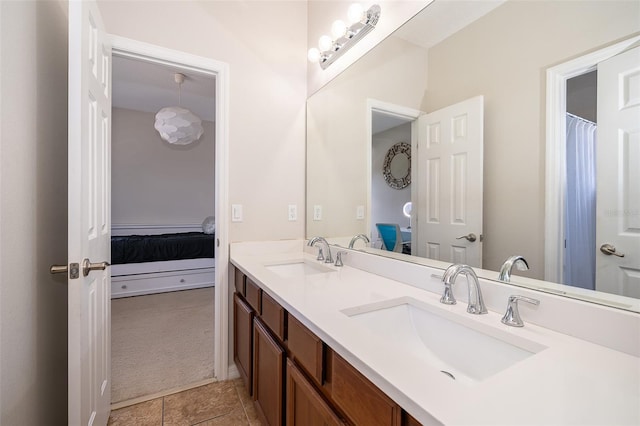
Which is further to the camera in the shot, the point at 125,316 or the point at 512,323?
the point at 125,316

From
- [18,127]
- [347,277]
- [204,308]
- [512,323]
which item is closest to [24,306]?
[18,127]

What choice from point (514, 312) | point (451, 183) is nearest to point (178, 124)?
point (451, 183)

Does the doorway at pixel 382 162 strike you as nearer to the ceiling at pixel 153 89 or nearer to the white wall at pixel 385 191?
the white wall at pixel 385 191

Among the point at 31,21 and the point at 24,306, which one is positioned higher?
the point at 31,21

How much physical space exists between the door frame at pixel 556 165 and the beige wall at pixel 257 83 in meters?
1.56

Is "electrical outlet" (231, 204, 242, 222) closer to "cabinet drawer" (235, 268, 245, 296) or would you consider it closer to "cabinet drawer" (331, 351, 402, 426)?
"cabinet drawer" (235, 268, 245, 296)

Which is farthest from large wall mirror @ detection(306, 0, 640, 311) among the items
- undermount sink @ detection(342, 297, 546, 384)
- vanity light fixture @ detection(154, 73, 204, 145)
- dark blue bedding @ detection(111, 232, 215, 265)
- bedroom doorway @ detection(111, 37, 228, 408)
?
dark blue bedding @ detection(111, 232, 215, 265)

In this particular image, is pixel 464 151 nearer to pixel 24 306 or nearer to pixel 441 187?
pixel 441 187

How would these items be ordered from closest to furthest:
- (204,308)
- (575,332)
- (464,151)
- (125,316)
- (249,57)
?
(575,332)
(464,151)
(249,57)
(125,316)
(204,308)

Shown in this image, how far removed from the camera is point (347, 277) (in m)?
1.43

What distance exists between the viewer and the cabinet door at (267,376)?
111 centimetres

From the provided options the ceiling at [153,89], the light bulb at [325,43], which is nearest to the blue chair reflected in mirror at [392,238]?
the light bulb at [325,43]

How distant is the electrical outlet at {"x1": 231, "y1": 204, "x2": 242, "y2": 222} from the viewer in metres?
1.93

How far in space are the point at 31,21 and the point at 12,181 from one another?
1.96 ft
